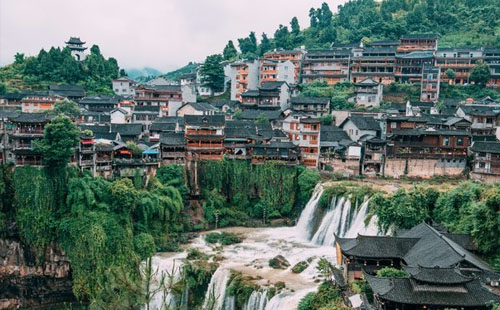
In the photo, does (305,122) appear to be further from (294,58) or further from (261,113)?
(294,58)

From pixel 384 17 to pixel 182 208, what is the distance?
257ft

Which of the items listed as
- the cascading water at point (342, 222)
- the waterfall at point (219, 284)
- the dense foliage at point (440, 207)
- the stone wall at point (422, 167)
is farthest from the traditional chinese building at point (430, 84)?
the waterfall at point (219, 284)

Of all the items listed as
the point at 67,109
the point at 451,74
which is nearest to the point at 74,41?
the point at 67,109

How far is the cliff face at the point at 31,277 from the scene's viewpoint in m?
42.5

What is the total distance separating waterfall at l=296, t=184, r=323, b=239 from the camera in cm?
4804

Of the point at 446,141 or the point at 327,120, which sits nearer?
the point at 446,141

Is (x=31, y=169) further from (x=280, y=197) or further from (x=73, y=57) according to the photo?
(x=73, y=57)

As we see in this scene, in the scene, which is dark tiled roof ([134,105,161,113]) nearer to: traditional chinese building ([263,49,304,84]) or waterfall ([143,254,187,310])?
traditional chinese building ([263,49,304,84])

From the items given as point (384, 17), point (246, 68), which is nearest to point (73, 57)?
point (246, 68)

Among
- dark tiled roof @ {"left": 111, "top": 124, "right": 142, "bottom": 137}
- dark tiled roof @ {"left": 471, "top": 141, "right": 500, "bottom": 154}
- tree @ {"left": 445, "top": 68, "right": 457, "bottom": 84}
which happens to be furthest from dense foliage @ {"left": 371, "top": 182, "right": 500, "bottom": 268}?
tree @ {"left": 445, "top": 68, "right": 457, "bottom": 84}

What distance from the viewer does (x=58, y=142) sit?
44.8 m

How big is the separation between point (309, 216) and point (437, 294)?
79.3 ft

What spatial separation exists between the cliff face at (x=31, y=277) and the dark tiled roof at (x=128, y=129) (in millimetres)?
19345

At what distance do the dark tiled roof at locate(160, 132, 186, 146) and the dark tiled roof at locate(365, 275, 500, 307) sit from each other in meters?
32.7
